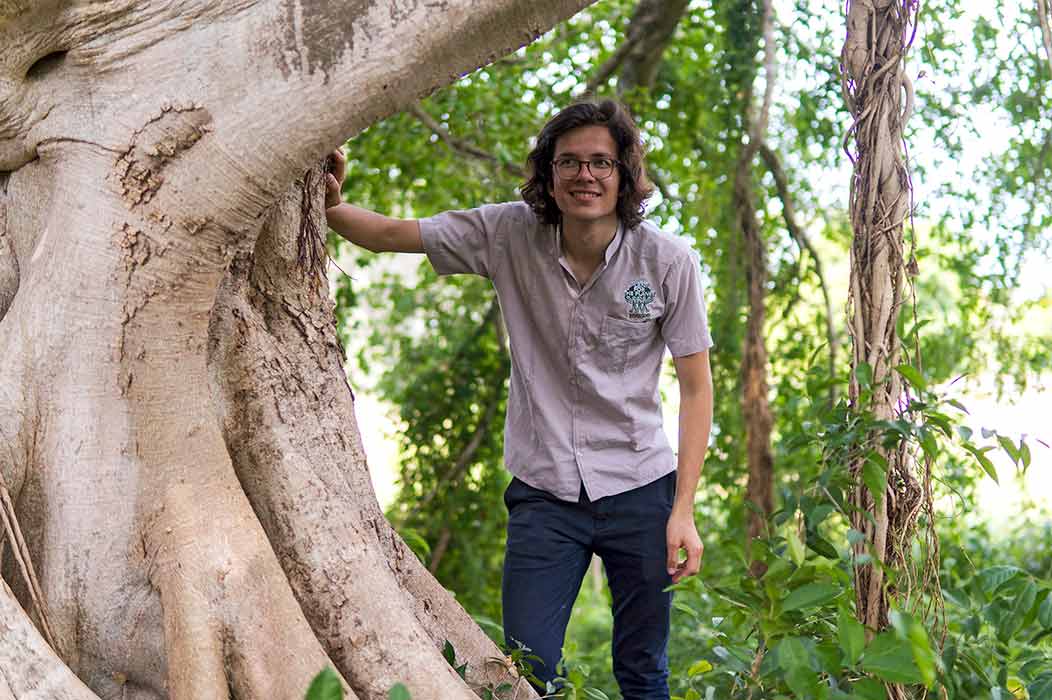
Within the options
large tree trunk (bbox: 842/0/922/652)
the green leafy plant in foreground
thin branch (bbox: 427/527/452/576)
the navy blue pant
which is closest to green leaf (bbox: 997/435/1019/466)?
the green leafy plant in foreground

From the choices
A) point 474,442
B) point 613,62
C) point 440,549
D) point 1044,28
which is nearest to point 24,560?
point 1044,28

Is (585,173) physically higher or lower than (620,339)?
higher

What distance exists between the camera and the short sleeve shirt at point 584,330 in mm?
2783

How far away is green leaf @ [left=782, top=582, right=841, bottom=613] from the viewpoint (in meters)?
1.99

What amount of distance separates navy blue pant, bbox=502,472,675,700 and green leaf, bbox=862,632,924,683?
0.85m

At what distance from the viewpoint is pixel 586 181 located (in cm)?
268

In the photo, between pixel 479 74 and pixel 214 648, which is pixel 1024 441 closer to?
pixel 214 648

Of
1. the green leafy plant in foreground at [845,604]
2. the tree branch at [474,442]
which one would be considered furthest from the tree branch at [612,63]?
the green leafy plant in foreground at [845,604]

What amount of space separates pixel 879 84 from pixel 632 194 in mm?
673

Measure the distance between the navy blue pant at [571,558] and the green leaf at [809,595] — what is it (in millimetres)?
782

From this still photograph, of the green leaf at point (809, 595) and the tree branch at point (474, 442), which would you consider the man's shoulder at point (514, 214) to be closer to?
the green leaf at point (809, 595)

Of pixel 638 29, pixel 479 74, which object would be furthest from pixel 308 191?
pixel 638 29

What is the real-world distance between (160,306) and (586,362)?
1.05m

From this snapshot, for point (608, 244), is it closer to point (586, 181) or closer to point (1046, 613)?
point (586, 181)
